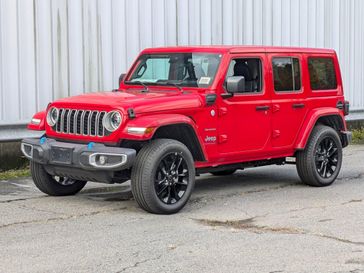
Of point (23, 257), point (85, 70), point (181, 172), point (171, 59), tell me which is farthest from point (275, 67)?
point (23, 257)

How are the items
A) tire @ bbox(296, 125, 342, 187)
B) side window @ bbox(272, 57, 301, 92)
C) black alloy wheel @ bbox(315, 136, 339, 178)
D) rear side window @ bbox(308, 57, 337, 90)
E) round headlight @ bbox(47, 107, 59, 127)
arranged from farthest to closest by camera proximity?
rear side window @ bbox(308, 57, 337, 90)
black alloy wheel @ bbox(315, 136, 339, 178)
tire @ bbox(296, 125, 342, 187)
side window @ bbox(272, 57, 301, 92)
round headlight @ bbox(47, 107, 59, 127)

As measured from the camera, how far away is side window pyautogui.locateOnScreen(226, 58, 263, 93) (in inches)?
347

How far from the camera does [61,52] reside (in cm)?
1141

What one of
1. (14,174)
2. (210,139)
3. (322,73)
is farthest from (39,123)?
(322,73)

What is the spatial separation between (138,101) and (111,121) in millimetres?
389

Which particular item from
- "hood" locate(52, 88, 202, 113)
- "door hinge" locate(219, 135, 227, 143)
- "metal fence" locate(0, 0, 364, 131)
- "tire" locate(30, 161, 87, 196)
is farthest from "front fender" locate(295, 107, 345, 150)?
"metal fence" locate(0, 0, 364, 131)

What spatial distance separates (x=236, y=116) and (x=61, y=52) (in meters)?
4.08

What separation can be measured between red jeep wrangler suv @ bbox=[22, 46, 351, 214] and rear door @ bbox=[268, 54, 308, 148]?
14 millimetres

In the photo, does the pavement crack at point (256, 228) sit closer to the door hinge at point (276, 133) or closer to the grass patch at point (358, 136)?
the door hinge at point (276, 133)

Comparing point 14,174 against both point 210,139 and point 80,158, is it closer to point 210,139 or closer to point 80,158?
point 80,158

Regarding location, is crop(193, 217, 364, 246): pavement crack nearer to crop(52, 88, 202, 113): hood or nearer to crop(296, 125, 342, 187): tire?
crop(52, 88, 202, 113): hood

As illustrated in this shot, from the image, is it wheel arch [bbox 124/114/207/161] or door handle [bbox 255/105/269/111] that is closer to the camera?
wheel arch [bbox 124/114/207/161]

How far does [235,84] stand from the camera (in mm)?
8227

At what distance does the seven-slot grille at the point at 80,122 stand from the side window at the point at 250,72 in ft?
6.69
